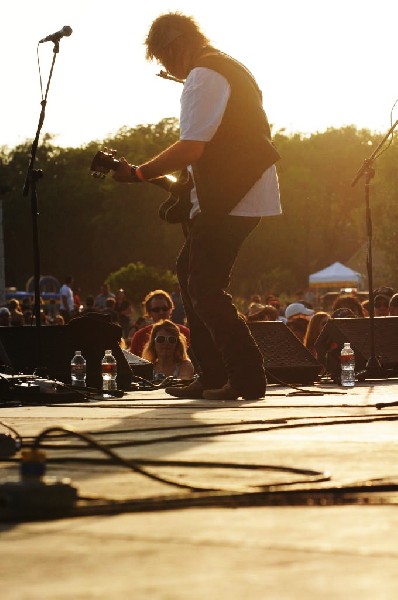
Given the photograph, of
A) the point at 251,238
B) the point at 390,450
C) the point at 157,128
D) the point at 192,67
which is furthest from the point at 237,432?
the point at 157,128

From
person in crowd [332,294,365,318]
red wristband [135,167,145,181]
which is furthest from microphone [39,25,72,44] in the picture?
person in crowd [332,294,365,318]

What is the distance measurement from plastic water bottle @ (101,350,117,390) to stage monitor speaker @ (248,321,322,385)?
3.72 ft

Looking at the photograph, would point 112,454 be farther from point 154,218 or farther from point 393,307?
point 154,218

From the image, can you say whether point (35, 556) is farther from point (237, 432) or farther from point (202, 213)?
point (202, 213)

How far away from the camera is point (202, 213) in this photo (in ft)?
23.3

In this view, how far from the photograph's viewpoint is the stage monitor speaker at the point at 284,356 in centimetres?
995

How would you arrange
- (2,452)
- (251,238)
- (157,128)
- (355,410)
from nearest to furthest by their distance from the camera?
(2,452) < (355,410) < (251,238) < (157,128)

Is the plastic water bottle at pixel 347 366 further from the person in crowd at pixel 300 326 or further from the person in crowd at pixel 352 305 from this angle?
the person in crowd at pixel 352 305

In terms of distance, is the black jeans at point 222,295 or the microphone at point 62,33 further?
the microphone at point 62,33

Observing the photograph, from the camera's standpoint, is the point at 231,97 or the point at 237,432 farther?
the point at 231,97

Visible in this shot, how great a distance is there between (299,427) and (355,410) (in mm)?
1049

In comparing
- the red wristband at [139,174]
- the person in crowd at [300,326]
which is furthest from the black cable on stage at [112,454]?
the person in crowd at [300,326]

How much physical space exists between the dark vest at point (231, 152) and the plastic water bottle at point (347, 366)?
275cm

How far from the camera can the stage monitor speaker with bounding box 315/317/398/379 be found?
36.2ft
